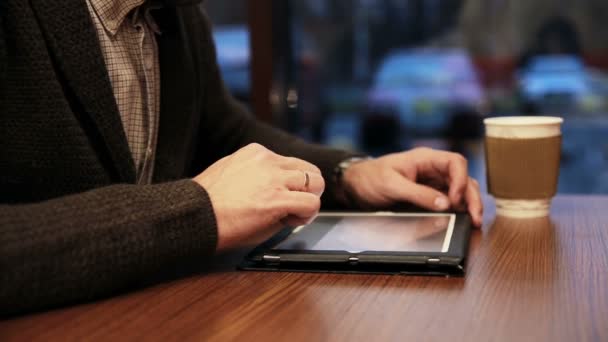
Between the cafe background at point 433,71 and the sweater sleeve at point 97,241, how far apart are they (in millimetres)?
1560

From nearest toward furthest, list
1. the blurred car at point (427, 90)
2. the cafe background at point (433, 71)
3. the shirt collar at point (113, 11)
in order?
the shirt collar at point (113, 11), the cafe background at point (433, 71), the blurred car at point (427, 90)

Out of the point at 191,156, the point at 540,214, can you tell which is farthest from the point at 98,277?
the point at 540,214

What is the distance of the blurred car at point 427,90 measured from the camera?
8.25 ft

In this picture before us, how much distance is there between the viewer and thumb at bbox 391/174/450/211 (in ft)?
3.41

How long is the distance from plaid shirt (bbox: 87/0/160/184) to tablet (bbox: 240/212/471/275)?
27 cm

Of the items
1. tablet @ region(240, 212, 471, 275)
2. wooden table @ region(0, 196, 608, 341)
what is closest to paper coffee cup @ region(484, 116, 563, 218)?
tablet @ region(240, 212, 471, 275)

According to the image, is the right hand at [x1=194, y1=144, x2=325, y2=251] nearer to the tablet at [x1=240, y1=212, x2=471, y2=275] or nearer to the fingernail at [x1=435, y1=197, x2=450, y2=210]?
the tablet at [x1=240, y1=212, x2=471, y2=275]

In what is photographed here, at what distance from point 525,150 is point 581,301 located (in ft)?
1.34

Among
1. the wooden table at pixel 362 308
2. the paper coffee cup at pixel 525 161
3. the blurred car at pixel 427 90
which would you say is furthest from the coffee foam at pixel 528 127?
the blurred car at pixel 427 90

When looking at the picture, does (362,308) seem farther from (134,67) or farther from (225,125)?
(225,125)

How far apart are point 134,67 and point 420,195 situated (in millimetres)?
448

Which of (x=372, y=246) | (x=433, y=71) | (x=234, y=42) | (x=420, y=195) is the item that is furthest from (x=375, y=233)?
(x=433, y=71)

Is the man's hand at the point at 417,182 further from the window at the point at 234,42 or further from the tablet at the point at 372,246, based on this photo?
the window at the point at 234,42

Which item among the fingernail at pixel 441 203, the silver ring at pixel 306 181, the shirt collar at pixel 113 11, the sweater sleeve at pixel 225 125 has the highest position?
the shirt collar at pixel 113 11
